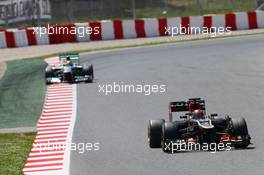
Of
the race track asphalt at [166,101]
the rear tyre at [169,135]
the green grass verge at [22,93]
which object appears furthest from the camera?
the green grass verge at [22,93]

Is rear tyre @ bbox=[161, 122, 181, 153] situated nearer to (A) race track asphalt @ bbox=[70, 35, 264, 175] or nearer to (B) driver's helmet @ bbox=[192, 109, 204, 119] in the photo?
(A) race track asphalt @ bbox=[70, 35, 264, 175]

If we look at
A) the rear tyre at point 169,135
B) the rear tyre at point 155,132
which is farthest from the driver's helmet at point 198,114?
the rear tyre at point 155,132

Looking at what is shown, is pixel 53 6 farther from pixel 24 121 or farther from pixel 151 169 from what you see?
pixel 151 169

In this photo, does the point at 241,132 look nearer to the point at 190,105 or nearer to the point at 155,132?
the point at 190,105

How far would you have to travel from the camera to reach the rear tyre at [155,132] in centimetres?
1302

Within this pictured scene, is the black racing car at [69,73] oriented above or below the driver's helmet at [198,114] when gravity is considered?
below

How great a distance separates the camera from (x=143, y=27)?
40312mm

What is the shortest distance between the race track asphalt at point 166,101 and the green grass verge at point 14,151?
0.89 m

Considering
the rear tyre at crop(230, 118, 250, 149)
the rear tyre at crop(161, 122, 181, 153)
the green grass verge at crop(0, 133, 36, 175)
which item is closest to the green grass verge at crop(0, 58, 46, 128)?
the green grass verge at crop(0, 133, 36, 175)

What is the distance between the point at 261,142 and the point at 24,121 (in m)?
6.34

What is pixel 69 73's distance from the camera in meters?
23.7

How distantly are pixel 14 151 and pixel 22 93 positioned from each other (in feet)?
27.6

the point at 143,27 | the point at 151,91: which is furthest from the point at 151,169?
the point at 143,27

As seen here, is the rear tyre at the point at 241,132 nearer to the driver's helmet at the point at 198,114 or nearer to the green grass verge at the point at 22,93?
the driver's helmet at the point at 198,114
